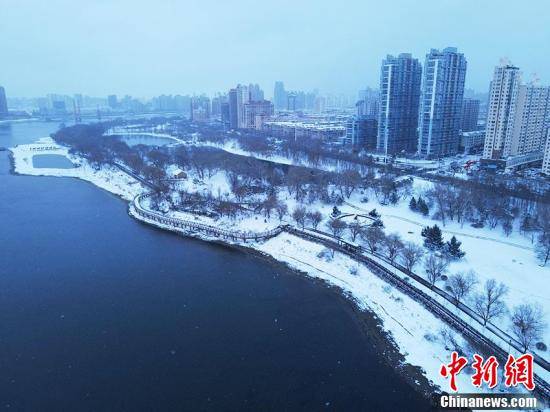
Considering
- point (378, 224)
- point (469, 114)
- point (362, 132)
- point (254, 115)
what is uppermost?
point (469, 114)

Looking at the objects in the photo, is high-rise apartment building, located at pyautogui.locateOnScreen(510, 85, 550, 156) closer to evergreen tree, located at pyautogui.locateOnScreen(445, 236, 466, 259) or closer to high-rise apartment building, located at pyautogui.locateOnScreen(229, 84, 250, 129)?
evergreen tree, located at pyautogui.locateOnScreen(445, 236, 466, 259)

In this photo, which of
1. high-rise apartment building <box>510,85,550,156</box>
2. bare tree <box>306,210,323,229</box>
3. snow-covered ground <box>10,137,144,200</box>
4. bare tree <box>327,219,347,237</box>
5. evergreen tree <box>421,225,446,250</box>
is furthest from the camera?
high-rise apartment building <box>510,85,550,156</box>

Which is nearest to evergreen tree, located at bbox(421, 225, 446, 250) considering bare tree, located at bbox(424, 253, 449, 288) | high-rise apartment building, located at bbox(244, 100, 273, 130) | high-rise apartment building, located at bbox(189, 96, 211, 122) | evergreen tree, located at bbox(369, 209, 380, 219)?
bare tree, located at bbox(424, 253, 449, 288)

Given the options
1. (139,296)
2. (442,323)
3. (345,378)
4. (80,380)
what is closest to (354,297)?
(442,323)

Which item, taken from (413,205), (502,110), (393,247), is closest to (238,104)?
(502,110)

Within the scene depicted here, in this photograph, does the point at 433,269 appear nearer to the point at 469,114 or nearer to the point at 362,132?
the point at 362,132

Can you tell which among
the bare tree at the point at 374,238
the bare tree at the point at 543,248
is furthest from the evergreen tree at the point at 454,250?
the bare tree at the point at 543,248

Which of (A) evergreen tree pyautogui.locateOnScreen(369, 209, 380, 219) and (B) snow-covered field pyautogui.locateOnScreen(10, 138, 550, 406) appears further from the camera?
(A) evergreen tree pyautogui.locateOnScreen(369, 209, 380, 219)
